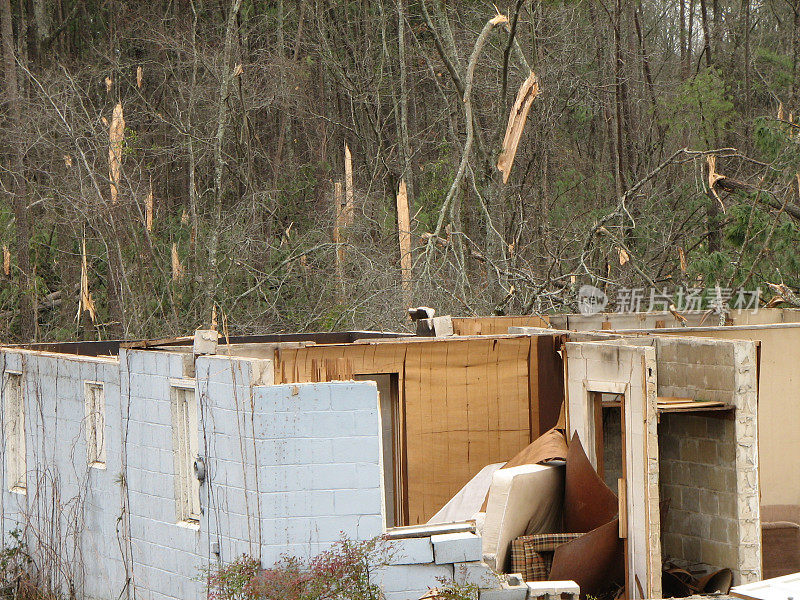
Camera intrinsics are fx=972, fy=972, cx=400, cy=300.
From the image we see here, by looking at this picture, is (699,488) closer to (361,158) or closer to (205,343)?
(205,343)

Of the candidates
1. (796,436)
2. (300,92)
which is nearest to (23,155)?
(300,92)

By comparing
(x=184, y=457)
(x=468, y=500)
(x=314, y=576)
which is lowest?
(x=314, y=576)

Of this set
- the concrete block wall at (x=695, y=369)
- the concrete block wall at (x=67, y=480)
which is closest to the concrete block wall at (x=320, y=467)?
the concrete block wall at (x=67, y=480)

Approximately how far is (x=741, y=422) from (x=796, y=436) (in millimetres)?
3069

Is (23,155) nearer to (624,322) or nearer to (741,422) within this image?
(624,322)

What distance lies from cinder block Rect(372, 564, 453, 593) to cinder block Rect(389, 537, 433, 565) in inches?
1.8

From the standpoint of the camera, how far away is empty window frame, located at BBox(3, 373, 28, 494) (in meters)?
10.8

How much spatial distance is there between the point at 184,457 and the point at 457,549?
2592 mm

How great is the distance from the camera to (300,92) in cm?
2652

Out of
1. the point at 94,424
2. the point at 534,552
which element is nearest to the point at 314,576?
the point at 534,552

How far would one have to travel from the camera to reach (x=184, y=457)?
8484 mm

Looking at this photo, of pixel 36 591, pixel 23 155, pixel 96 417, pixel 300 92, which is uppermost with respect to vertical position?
pixel 300 92

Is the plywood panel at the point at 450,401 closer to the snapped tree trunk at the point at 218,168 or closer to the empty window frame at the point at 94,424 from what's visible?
the empty window frame at the point at 94,424

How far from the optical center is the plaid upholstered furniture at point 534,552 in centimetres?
821
